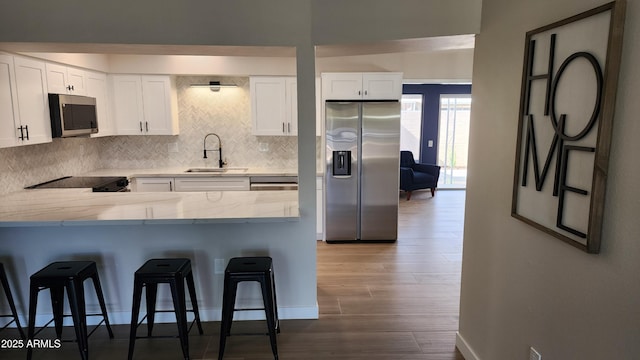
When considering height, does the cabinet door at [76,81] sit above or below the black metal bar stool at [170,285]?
above

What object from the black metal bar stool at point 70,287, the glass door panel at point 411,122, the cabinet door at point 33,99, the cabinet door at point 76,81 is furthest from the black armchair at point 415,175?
the black metal bar stool at point 70,287

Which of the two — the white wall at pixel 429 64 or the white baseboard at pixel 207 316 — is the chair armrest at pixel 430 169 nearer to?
the white wall at pixel 429 64

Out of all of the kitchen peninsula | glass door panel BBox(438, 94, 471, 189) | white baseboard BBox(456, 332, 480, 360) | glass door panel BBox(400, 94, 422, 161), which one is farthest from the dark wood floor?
glass door panel BBox(438, 94, 471, 189)

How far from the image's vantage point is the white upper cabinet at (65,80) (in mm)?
3838

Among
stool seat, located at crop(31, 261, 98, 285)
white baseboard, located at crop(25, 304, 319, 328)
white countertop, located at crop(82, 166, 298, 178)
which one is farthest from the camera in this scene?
white countertop, located at crop(82, 166, 298, 178)

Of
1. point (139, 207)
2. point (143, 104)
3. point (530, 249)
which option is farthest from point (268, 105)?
point (530, 249)

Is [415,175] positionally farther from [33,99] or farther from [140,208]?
[33,99]

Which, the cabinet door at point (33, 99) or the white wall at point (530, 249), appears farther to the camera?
the cabinet door at point (33, 99)

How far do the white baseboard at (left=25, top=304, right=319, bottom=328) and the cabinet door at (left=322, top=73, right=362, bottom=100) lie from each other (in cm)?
271

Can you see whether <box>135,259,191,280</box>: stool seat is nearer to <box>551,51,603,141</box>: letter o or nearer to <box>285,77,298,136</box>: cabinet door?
<box>551,51,603,141</box>: letter o

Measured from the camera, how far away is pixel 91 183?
422cm

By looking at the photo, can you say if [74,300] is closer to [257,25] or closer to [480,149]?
[257,25]

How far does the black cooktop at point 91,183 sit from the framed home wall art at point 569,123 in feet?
12.7

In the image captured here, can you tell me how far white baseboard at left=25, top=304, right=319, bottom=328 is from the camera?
3.11 m
